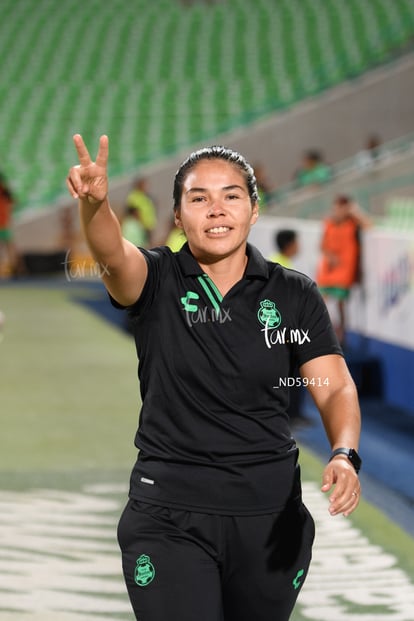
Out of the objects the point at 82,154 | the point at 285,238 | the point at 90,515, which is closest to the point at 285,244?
the point at 285,238

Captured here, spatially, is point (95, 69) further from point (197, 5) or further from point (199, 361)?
point (199, 361)

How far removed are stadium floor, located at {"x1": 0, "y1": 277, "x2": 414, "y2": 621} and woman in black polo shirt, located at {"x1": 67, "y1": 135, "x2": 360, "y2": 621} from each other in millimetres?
2519

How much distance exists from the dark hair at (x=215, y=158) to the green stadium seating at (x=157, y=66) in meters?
22.5

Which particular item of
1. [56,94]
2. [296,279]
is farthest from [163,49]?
[296,279]

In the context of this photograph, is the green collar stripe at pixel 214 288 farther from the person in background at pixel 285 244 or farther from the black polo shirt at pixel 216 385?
the person in background at pixel 285 244

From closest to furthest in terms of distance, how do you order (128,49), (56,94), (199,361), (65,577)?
(199,361) < (65,577) < (56,94) < (128,49)

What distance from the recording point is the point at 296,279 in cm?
341

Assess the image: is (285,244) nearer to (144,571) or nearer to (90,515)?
(90,515)

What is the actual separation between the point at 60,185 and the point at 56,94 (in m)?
5.13

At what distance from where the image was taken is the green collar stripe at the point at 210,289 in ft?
10.8

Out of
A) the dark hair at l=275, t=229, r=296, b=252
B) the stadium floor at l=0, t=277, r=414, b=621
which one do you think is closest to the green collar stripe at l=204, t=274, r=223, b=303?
the stadium floor at l=0, t=277, r=414, b=621

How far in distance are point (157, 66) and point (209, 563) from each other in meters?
30.2

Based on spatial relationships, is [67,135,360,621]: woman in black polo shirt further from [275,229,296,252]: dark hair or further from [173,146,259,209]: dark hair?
[275,229,296,252]: dark hair

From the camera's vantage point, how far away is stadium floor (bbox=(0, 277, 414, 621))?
5.95m
